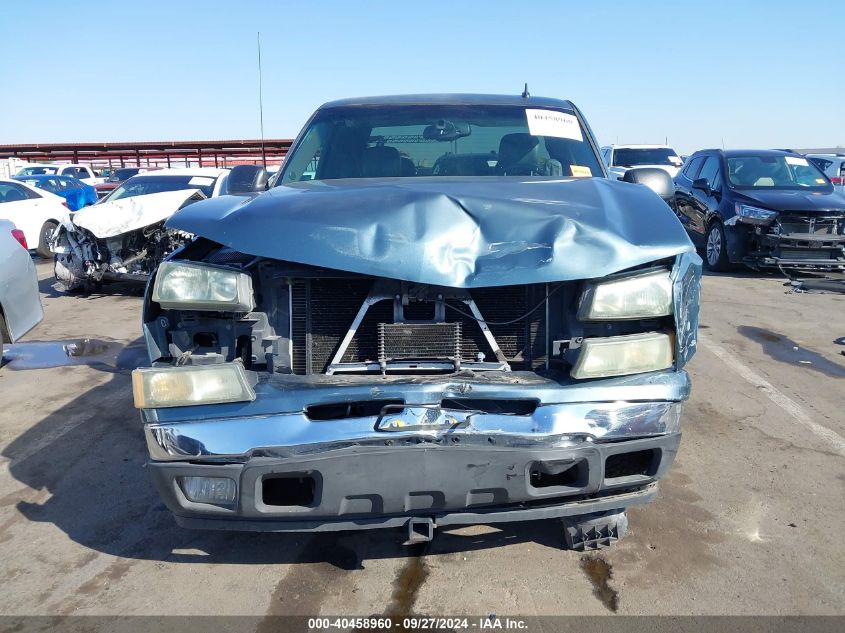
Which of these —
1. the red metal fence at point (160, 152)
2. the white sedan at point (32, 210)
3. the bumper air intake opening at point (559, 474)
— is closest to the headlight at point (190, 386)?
the bumper air intake opening at point (559, 474)

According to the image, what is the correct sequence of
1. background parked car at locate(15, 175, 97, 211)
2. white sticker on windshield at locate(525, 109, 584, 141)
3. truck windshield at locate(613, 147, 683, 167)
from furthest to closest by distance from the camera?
truck windshield at locate(613, 147, 683, 167) → background parked car at locate(15, 175, 97, 211) → white sticker on windshield at locate(525, 109, 584, 141)

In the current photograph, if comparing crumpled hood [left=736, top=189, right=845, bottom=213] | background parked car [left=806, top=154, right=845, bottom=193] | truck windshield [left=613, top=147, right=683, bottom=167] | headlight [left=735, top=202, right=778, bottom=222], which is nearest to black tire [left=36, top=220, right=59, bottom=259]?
headlight [left=735, top=202, right=778, bottom=222]

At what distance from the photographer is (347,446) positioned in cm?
245

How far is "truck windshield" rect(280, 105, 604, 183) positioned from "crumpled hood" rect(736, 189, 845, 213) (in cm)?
657

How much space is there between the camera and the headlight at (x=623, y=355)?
8.50 feet

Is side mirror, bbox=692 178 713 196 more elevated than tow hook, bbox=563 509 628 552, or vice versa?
side mirror, bbox=692 178 713 196

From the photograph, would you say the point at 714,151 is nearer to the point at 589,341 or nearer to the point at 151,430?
the point at 589,341

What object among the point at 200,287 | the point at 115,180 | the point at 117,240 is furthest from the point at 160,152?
the point at 200,287

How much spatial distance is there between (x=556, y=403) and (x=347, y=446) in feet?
2.45

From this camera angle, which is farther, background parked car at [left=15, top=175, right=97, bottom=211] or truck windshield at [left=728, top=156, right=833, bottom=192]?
background parked car at [left=15, top=175, right=97, bottom=211]

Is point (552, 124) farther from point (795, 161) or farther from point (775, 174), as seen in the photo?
point (795, 161)

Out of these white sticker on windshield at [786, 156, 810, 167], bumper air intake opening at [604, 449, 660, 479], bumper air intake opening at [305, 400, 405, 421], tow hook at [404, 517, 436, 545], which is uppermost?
white sticker on windshield at [786, 156, 810, 167]

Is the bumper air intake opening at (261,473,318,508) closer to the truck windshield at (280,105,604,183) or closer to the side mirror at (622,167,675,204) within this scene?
the truck windshield at (280,105,604,183)

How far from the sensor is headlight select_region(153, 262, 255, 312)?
2674 millimetres
